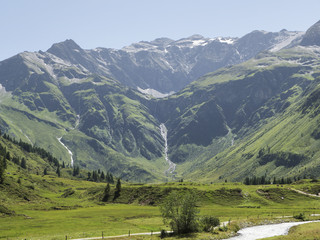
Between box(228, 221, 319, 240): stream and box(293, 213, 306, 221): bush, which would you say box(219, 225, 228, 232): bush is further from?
box(293, 213, 306, 221): bush

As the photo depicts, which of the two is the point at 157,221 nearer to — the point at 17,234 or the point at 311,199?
the point at 17,234

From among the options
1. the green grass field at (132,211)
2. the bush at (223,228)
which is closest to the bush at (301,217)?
the green grass field at (132,211)

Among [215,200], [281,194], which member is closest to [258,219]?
[215,200]

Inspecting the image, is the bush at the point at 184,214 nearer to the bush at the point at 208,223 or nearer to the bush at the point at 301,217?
the bush at the point at 208,223

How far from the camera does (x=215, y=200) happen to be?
16775 centimetres

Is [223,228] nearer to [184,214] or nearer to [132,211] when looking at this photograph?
[184,214]

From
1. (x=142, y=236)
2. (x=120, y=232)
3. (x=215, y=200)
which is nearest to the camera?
(x=142, y=236)

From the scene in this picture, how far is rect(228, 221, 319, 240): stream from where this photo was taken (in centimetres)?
8666

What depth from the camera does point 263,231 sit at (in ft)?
310

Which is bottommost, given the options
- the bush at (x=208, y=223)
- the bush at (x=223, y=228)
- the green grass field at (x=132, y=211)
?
the green grass field at (x=132, y=211)

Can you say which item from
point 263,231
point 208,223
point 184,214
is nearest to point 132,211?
point 208,223

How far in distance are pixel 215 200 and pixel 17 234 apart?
104114 millimetres

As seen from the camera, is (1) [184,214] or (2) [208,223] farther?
(2) [208,223]

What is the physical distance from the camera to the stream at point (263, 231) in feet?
284
